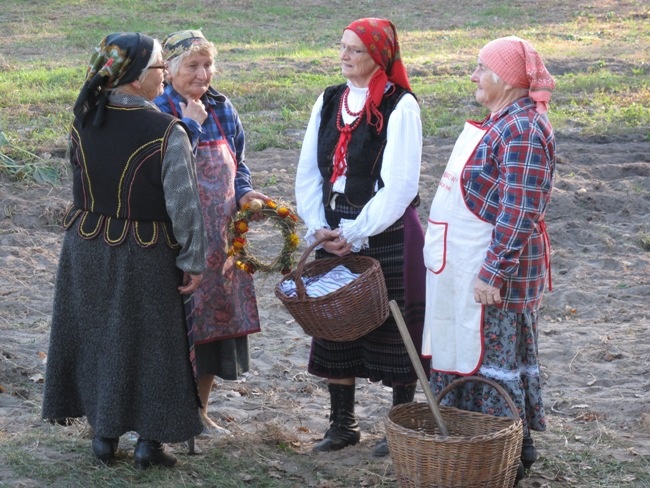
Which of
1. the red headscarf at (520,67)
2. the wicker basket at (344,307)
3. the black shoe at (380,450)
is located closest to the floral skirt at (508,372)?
the wicker basket at (344,307)

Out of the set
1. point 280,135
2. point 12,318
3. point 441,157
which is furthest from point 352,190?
point 280,135

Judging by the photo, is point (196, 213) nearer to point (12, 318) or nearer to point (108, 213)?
point (108, 213)

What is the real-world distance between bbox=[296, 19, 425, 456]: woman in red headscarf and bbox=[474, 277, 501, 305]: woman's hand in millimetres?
554

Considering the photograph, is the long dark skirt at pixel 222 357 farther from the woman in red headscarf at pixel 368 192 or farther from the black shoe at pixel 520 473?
the black shoe at pixel 520 473

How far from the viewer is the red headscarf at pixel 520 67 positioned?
12.4ft

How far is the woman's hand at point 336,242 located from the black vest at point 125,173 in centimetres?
68

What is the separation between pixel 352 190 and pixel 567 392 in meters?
1.93

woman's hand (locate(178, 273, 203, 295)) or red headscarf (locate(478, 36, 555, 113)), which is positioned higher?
red headscarf (locate(478, 36, 555, 113))

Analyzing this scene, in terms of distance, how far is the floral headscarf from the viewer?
3830 millimetres

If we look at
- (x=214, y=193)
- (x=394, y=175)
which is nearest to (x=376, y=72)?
(x=394, y=175)

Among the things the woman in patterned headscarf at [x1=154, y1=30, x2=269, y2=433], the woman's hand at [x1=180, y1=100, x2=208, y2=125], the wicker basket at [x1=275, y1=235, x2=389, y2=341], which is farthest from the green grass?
the wicker basket at [x1=275, y1=235, x2=389, y2=341]

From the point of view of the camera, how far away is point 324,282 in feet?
13.7

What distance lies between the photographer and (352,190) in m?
4.34

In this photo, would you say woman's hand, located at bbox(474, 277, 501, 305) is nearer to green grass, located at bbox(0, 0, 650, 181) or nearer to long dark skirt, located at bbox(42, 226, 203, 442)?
long dark skirt, located at bbox(42, 226, 203, 442)
